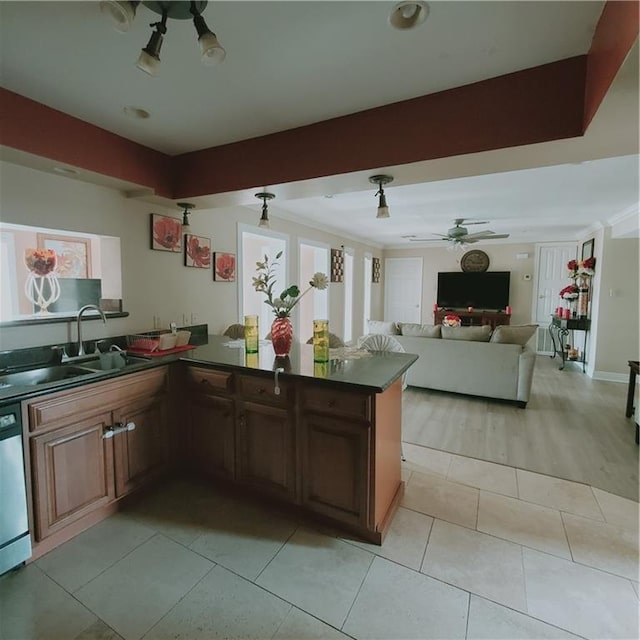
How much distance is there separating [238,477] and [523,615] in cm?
161

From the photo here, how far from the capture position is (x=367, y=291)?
7.82 metres

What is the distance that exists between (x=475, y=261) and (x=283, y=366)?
7.00 meters

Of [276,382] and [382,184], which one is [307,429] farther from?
[382,184]

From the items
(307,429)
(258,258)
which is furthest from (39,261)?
(258,258)

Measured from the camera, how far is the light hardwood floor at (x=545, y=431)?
269 centimetres

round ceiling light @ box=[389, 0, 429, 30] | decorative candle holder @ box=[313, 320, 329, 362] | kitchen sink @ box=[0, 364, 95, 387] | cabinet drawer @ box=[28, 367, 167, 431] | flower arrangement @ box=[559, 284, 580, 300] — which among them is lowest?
cabinet drawer @ box=[28, 367, 167, 431]

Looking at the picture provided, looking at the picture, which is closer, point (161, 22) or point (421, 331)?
point (161, 22)

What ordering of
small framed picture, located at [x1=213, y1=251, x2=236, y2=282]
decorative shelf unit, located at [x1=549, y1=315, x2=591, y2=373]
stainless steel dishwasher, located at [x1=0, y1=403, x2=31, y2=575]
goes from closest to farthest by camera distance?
1. stainless steel dishwasher, located at [x1=0, y1=403, x2=31, y2=575]
2. small framed picture, located at [x1=213, y1=251, x2=236, y2=282]
3. decorative shelf unit, located at [x1=549, y1=315, x2=591, y2=373]

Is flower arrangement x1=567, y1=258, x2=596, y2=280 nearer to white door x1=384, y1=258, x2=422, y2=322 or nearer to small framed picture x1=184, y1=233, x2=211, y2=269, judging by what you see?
white door x1=384, y1=258, x2=422, y2=322

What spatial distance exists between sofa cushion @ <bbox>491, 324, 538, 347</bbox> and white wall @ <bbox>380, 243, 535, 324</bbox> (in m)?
3.80

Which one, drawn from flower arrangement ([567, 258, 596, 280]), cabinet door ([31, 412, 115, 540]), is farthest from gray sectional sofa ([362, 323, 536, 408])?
cabinet door ([31, 412, 115, 540])

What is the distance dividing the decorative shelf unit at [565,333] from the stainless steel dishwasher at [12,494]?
22.3 ft

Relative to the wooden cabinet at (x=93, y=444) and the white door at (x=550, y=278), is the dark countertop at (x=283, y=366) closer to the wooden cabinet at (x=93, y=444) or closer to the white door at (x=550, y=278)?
the wooden cabinet at (x=93, y=444)

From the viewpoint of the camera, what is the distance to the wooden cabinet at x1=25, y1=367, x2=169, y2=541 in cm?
175
